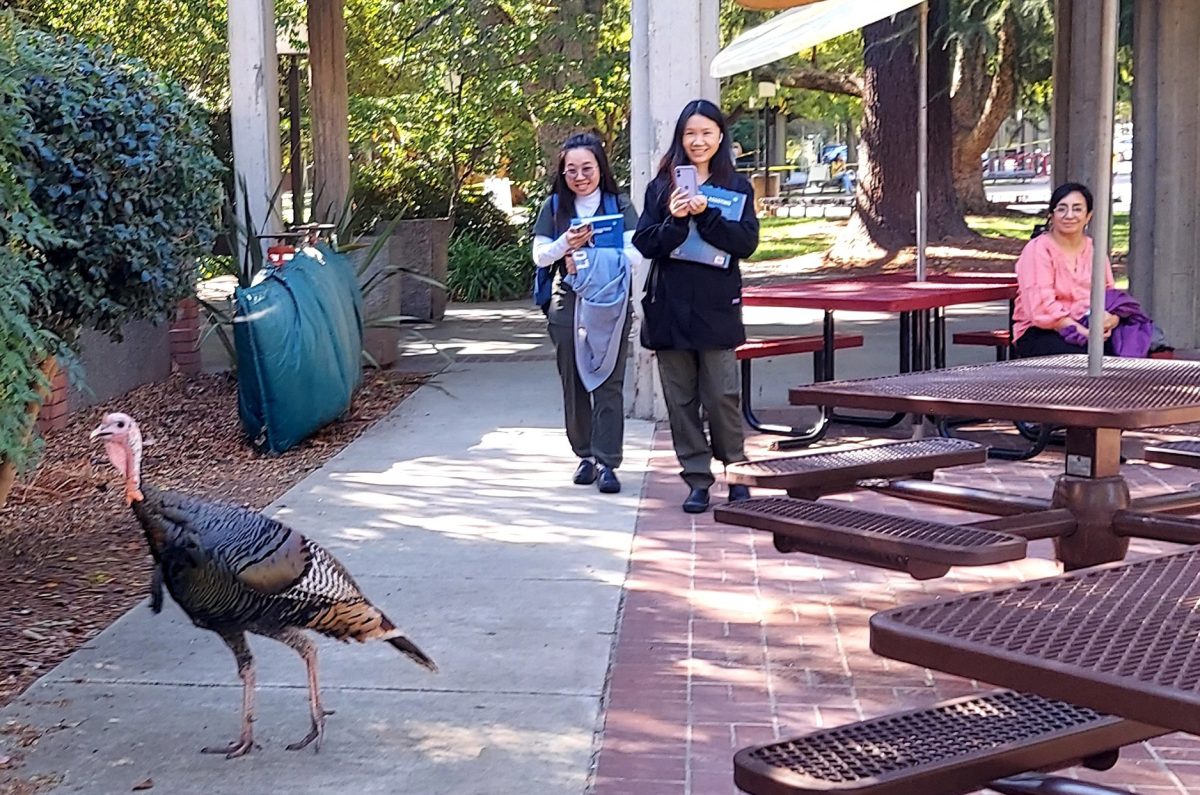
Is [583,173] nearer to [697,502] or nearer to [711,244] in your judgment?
[711,244]

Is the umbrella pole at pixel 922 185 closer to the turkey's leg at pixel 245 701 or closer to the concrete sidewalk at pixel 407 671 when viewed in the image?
the concrete sidewalk at pixel 407 671

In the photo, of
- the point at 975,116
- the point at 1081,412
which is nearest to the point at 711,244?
the point at 1081,412

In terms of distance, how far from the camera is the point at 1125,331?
26.6 feet

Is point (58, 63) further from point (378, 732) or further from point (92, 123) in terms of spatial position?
point (378, 732)

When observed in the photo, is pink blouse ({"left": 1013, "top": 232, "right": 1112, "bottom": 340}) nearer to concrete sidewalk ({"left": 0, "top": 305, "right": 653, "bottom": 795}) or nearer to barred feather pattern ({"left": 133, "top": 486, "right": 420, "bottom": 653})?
concrete sidewalk ({"left": 0, "top": 305, "right": 653, "bottom": 795})

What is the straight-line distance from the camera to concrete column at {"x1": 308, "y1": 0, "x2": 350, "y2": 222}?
567 inches

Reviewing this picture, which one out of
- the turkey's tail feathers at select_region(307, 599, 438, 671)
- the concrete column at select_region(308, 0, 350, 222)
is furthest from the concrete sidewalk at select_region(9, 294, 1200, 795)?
the concrete column at select_region(308, 0, 350, 222)

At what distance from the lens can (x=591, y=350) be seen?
24.3 ft

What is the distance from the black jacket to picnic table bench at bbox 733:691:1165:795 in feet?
12.3

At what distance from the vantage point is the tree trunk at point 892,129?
2058 cm

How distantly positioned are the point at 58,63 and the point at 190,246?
128 centimetres

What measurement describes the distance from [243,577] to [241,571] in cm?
2

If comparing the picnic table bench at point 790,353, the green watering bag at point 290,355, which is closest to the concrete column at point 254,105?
the green watering bag at point 290,355

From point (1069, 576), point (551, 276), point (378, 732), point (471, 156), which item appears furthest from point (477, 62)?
point (1069, 576)
